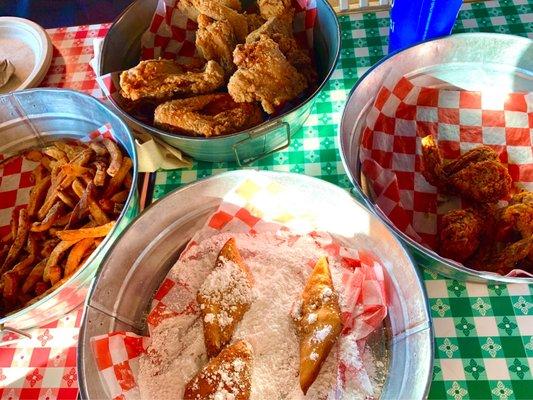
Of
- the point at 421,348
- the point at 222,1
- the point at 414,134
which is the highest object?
the point at 222,1

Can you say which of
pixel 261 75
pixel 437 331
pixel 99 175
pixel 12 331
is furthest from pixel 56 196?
pixel 437 331

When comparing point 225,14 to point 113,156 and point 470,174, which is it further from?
point 470,174

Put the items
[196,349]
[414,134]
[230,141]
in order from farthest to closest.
A: 1. [414,134]
2. [230,141]
3. [196,349]

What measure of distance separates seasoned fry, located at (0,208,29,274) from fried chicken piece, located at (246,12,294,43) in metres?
0.92

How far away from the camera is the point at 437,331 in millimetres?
1216

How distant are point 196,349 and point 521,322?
0.84 meters

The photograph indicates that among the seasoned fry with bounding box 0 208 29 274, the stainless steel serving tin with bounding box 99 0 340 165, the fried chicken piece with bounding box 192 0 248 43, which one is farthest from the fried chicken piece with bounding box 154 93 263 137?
the seasoned fry with bounding box 0 208 29 274

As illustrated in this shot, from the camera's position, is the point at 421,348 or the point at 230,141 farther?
the point at 230,141

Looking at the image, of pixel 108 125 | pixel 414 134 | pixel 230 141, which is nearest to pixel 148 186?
pixel 108 125

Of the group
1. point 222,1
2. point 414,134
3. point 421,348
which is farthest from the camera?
point 222,1

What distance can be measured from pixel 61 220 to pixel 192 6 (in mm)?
880

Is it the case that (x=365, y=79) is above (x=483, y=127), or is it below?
above

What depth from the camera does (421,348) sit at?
1.03 meters

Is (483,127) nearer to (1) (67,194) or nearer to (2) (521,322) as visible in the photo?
(2) (521,322)
